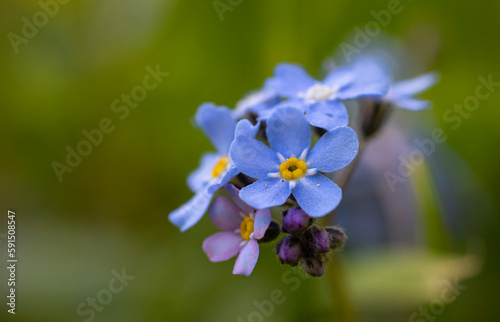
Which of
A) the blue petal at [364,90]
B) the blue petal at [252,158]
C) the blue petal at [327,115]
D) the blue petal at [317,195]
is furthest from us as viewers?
the blue petal at [364,90]

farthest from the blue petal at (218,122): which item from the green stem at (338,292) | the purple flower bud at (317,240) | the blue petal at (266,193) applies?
the green stem at (338,292)

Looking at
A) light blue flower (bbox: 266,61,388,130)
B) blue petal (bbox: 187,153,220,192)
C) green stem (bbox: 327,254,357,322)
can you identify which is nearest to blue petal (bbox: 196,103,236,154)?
blue petal (bbox: 187,153,220,192)

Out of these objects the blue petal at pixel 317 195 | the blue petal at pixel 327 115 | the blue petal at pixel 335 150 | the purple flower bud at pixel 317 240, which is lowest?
the purple flower bud at pixel 317 240

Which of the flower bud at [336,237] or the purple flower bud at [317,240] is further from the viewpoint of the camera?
the flower bud at [336,237]

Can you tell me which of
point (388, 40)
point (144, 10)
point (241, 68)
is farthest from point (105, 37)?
point (388, 40)

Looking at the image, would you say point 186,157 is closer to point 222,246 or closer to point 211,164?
point 211,164

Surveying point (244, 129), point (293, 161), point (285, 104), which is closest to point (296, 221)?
point (293, 161)

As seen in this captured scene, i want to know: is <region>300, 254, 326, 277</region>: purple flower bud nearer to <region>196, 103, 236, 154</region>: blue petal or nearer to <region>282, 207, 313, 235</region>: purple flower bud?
<region>282, 207, 313, 235</region>: purple flower bud

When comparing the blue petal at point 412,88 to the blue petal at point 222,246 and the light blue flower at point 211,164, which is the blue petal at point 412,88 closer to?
the light blue flower at point 211,164
